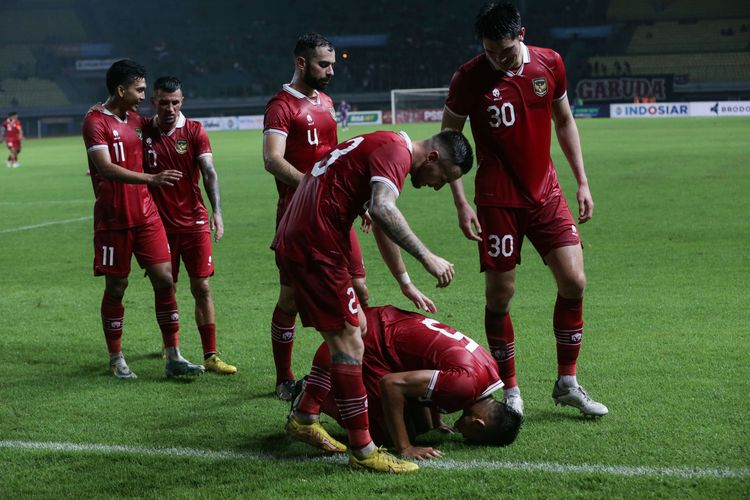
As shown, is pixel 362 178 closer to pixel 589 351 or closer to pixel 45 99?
pixel 589 351

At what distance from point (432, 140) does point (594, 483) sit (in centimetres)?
180

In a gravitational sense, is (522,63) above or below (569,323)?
above

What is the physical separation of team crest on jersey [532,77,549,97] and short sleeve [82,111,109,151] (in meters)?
3.17

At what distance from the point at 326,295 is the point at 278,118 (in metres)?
1.82

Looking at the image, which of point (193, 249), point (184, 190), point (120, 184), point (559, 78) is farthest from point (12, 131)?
point (559, 78)

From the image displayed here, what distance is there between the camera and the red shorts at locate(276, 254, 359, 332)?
4.77 meters

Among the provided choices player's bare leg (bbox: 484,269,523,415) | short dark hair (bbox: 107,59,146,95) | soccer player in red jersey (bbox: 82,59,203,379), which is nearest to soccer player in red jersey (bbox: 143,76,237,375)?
soccer player in red jersey (bbox: 82,59,203,379)

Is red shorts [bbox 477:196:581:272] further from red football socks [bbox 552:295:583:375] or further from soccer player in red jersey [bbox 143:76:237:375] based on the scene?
soccer player in red jersey [bbox 143:76:237:375]

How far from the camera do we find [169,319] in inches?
→ 280

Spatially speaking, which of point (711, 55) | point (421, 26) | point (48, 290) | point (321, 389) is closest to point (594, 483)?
point (321, 389)

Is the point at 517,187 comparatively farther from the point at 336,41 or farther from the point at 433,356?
the point at 336,41

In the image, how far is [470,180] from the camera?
71.8ft

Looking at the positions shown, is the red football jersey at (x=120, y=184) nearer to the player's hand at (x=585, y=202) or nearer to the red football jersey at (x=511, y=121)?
the red football jersey at (x=511, y=121)

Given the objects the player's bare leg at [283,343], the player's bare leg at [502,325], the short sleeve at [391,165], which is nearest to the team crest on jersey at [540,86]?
the player's bare leg at [502,325]
